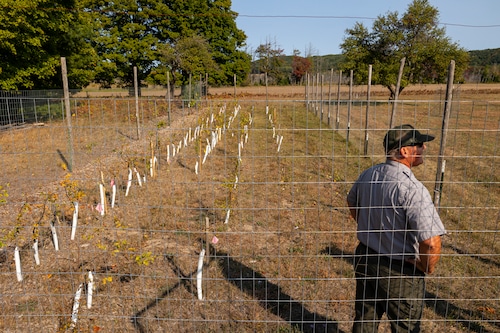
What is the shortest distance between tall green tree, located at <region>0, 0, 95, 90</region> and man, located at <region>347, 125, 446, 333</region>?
432 inches

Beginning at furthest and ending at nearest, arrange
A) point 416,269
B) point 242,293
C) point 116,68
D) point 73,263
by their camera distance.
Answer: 1. point 116,68
2. point 73,263
3. point 242,293
4. point 416,269

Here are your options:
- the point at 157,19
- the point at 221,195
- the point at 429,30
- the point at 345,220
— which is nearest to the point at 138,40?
the point at 157,19

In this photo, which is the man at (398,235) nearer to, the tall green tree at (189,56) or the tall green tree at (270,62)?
the tall green tree at (189,56)

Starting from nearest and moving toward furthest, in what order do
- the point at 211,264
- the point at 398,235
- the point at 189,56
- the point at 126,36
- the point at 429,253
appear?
the point at 429,253
the point at 398,235
the point at 211,264
the point at 189,56
the point at 126,36

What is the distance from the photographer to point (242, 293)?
364 centimetres

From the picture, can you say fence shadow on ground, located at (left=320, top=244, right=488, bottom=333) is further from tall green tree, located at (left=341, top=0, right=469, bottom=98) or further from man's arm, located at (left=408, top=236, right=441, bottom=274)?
tall green tree, located at (left=341, top=0, right=469, bottom=98)

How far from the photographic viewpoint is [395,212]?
7.23 feet

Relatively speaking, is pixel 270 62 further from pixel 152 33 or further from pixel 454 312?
pixel 454 312

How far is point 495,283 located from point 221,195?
4214 mm

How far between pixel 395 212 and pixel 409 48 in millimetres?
26119

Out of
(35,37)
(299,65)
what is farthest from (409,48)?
(299,65)

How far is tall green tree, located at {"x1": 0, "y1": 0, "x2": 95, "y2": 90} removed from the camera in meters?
10.3

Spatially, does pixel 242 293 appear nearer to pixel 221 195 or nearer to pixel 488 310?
pixel 488 310

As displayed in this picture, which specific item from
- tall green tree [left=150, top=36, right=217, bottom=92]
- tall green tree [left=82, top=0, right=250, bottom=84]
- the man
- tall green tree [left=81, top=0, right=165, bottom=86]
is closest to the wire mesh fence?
the man
